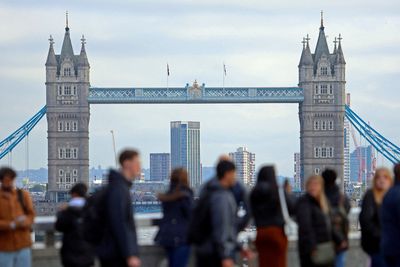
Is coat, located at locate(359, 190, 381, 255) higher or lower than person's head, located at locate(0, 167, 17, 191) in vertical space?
lower

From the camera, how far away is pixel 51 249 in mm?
13289

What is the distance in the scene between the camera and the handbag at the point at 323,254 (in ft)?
37.3

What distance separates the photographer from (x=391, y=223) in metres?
10.9

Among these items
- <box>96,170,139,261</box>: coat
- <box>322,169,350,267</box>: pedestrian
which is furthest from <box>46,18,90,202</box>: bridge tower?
<box>96,170,139,261</box>: coat

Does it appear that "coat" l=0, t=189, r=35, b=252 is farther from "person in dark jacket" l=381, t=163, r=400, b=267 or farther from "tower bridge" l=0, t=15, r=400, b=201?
"tower bridge" l=0, t=15, r=400, b=201

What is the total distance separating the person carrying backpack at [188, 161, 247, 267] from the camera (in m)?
10.4

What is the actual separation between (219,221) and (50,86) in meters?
109


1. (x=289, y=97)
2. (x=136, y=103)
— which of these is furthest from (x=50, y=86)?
(x=289, y=97)

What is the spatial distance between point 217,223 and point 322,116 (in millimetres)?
106739

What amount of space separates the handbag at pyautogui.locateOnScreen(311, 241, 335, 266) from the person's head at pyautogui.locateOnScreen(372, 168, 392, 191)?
2.69ft

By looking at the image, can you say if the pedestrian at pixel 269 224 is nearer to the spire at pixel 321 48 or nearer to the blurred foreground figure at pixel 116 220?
the blurred foreground figure at pixel 116 220

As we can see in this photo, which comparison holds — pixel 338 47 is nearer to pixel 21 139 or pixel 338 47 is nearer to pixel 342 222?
pixel 21 139

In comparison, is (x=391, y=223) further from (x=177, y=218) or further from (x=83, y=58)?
(x=83, y=58)

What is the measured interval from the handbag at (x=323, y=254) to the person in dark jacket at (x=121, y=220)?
1738mm
